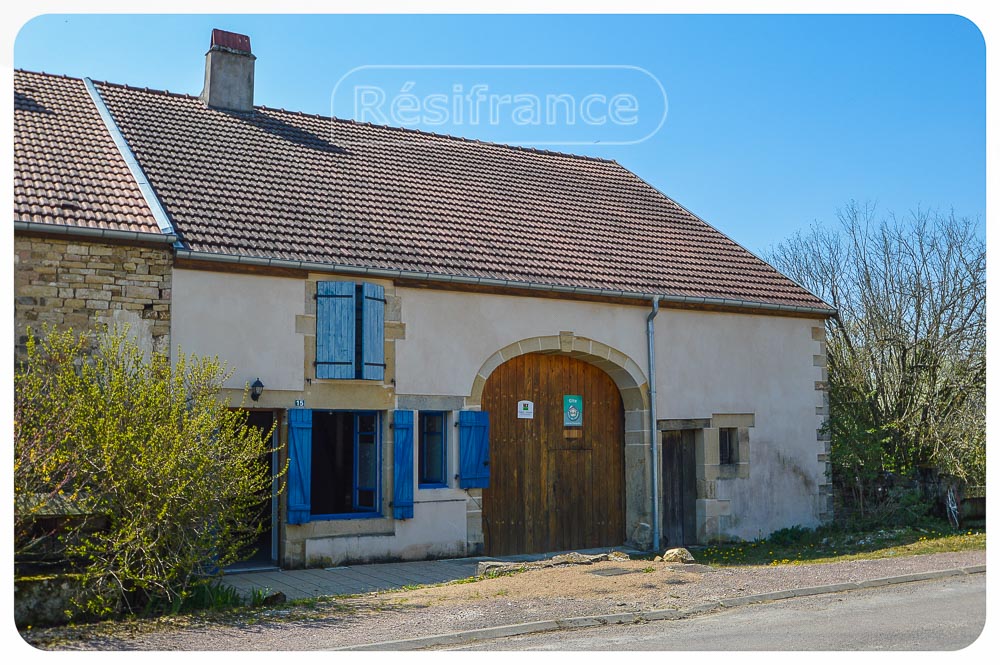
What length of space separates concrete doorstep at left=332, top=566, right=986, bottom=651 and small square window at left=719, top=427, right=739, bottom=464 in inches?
163

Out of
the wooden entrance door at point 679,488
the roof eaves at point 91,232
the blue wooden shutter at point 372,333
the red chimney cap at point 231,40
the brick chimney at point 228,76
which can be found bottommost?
the wooden entrance door at point 679,488

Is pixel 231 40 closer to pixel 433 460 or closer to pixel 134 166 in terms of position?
pixel 134 166

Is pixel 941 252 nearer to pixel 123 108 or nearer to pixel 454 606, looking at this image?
pixel 454 606

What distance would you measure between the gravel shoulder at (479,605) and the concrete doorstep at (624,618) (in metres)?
0.13

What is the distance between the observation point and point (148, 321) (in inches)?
402

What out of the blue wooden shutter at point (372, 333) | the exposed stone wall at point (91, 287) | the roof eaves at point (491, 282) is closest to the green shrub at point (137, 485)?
the exposed stone wall at point (91, 287)

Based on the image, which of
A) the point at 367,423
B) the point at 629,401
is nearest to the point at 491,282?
the point at 367,423

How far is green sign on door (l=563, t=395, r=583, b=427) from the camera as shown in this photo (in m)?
13.1

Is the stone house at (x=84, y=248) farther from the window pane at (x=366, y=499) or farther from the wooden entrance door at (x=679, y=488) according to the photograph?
the wooden entrance door at (x=679, y=488)

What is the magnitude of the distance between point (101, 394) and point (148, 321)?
2096 millimetres

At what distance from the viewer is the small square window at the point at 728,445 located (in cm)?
1384

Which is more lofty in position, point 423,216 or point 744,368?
point 423,216

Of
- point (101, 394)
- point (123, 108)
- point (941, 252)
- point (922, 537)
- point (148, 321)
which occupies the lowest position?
point (922, 537)

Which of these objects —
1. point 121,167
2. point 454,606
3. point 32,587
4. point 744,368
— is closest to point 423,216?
point 121,167
